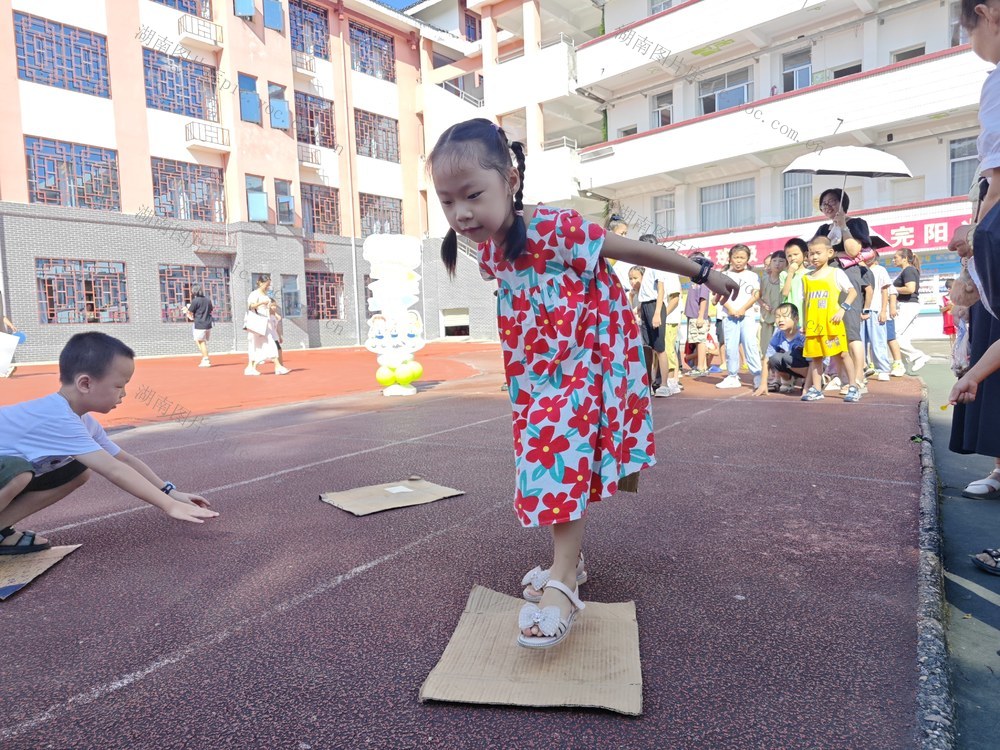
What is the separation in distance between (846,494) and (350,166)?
86.2 ft

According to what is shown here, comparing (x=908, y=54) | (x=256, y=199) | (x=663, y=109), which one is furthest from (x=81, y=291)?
(x=908, y=54)

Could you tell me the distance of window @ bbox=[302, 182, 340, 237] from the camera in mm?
25578

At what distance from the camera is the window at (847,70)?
61.1 feet

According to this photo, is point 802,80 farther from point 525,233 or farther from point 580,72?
point 525,233

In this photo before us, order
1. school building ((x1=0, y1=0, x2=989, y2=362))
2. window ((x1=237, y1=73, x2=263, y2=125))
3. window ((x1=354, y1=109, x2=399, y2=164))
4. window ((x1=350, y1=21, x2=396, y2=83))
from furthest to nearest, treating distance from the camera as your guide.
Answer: window ((x1=354, y1=109, x2=399, y2=164))
window ((x1=350, y1=21, x2=396, y2=83))
window ((x1=237, y1=73, x2=263, y2=125))
school building ((x1=0, y1=0, x2=989, y2=362))

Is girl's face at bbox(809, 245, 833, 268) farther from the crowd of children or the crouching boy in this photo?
the crouching boy

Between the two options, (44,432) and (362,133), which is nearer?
(44,432)

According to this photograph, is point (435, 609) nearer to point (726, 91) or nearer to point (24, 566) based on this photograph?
point (24, 566)

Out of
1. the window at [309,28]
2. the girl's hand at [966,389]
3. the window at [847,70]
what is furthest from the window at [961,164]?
the window at [309,28]

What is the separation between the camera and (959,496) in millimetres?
3551

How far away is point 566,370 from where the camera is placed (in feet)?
6.64

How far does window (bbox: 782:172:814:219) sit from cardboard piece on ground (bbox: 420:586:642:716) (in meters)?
20.0

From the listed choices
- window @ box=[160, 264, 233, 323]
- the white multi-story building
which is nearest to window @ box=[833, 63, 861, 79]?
the white multi-story building

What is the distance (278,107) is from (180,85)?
10.4 feet
